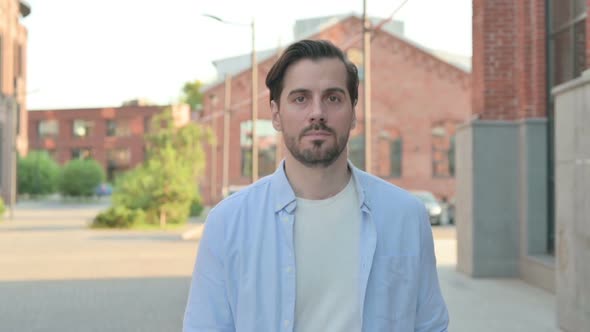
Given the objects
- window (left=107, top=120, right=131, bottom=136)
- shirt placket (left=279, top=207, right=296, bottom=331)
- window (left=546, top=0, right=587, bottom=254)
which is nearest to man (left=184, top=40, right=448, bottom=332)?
shirt placket (left=279, top=207, right=296, bottom=331)

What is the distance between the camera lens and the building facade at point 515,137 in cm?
1301

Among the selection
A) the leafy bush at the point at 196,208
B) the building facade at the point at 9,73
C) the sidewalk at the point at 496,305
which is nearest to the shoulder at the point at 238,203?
the sidewalk at the point at 496,305

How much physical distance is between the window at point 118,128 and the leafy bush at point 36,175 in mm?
19015

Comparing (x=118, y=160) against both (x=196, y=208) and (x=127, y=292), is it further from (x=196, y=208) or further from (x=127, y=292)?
(x=127, y=292)

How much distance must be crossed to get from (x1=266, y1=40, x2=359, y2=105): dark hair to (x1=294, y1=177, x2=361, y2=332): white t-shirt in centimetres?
43

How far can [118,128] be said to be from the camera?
311ft

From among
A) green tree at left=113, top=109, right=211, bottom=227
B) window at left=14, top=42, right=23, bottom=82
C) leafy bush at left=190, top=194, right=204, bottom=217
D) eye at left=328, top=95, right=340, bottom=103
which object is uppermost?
window at left=14, top=42, right=23, bottom=82

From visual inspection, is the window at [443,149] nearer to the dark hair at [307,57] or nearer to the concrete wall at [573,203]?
the concrete wall at [573,203]

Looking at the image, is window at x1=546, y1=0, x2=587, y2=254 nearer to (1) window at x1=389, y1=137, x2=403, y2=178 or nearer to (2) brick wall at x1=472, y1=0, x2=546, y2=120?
(2) brick wall at x1=472, y1=0, x2=546, y2=120

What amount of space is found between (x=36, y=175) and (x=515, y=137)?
64.5 metres

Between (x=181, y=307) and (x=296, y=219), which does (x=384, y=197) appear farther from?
(x=181, y=307)

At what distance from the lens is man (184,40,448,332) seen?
2566 mm

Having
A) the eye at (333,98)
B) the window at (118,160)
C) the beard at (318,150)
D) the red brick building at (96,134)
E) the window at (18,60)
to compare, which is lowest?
the beard at (318,150)

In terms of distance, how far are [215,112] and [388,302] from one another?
48752mm
